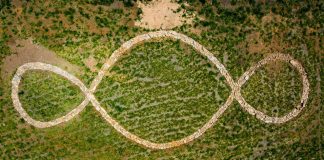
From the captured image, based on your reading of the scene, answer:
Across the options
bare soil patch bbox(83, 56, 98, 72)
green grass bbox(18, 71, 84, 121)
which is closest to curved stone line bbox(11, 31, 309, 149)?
green grass bbox(18, 71, 84, 121)

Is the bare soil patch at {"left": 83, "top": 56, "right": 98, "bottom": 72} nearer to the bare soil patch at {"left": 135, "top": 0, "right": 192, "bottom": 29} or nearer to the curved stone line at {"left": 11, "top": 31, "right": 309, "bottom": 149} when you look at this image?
the curved stone line at {"left": 11, "top": 31, "right": 309, "bottom": 149}

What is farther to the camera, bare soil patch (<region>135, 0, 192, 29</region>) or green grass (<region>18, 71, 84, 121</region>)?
bare soil patch (<region>135, 0, 192, 29</region>)

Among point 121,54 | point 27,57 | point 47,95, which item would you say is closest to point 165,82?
point 121,54

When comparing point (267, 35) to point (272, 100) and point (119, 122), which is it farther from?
point (119, 122)

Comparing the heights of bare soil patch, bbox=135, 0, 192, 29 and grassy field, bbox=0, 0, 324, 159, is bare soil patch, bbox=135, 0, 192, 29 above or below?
above

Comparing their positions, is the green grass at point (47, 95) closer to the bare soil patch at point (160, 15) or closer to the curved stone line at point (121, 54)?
the curved stone line at point (121, 54)

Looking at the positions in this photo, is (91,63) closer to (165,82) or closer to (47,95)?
(47,95)
